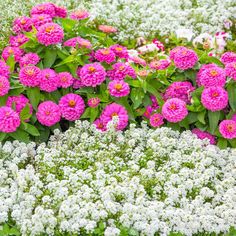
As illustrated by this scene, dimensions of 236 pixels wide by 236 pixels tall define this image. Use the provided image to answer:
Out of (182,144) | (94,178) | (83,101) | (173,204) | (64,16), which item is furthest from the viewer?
(64,16)

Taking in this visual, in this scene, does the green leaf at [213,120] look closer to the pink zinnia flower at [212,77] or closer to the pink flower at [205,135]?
the pink flower at [205,135]

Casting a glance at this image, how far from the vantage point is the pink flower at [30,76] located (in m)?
4.53

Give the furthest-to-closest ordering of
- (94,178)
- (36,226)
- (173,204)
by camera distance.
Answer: (94,178) < (173,204) < (36,226)

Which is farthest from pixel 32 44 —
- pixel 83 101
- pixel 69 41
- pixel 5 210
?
pixel 5 210

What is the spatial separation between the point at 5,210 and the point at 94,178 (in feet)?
2.07

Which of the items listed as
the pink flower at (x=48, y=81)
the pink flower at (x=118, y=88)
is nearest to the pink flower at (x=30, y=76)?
the pink flower at (x=48, y=81)

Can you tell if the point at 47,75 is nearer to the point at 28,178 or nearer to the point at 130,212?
the point at 28,178

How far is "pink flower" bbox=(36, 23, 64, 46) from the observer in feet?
15.3

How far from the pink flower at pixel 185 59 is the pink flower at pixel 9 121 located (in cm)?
123

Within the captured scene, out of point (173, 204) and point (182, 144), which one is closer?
point (173, 204)

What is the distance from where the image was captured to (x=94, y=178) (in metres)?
4.05

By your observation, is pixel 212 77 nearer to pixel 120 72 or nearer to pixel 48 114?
pixel 120 72

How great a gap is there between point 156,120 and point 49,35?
100 cm

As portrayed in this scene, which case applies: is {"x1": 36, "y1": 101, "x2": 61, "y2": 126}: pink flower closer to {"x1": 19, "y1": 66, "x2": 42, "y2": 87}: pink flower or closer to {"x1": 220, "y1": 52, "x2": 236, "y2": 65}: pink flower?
{"x1": 19, "y1": 66, "x2": 42, "y2": 87}: pink flower
